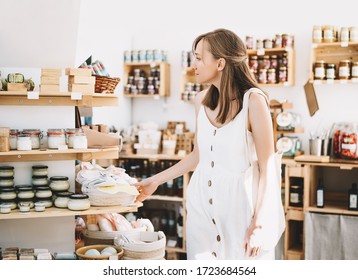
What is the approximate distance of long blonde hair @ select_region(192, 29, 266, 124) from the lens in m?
1.82

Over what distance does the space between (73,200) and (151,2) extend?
3.20 metres

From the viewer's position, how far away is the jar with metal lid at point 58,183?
2.67 m

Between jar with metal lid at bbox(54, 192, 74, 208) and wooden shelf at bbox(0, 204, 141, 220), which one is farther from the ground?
jar with metal lid at bbox(54, 192, 74, 208)

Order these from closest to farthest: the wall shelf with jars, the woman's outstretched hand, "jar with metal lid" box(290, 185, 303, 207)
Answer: the woman's outstretched hand < "jar with metal lid" box(290, 185, 303, 207) < the wall shelf with jars

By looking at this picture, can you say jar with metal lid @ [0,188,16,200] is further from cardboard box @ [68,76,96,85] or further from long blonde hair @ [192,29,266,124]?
long blonde hair @ [192,29,266,124]

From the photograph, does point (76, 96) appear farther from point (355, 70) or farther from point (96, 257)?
point (355, 70)

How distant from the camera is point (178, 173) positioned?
2055 mm

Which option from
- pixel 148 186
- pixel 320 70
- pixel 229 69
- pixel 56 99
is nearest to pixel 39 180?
pixel 56 99

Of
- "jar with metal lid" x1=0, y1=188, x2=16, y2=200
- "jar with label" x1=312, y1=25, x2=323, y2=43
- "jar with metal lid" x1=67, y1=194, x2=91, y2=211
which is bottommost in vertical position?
"jar with metal lid" x1=67, y1=194, x2=91, y2=211

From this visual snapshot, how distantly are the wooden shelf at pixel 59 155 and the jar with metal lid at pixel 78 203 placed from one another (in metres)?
0.24

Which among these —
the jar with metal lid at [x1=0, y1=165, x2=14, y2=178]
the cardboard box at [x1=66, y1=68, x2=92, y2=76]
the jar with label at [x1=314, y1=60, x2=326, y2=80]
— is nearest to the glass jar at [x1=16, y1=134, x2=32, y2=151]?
the jar with metal lid at [x1=0, y1=165, x2=14, y2=178]

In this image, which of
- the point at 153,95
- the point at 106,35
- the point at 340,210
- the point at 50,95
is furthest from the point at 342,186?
the point at 50,95

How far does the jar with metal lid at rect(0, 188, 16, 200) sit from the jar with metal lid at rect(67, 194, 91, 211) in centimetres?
29

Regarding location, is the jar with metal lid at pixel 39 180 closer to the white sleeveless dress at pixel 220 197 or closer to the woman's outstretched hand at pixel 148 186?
the woman's outstretched hand at pixel 148 186
